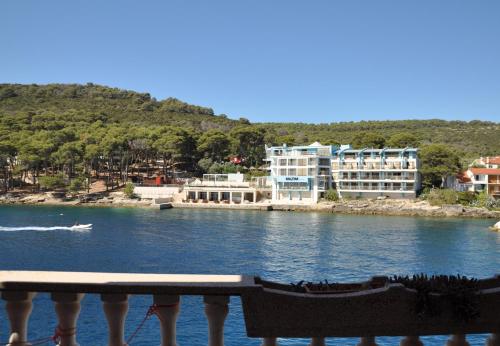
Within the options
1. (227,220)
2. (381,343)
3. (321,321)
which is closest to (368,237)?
(227,220)

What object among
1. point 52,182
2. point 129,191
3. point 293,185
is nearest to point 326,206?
point 293,185

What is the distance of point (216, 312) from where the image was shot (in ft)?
12.9

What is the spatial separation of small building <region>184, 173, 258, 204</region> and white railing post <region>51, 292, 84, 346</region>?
78.6 m

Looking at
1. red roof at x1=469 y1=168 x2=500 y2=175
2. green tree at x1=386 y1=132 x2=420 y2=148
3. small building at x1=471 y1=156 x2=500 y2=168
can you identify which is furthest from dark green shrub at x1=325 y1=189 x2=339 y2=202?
small building at x1=471 y1=156 x2=500 y2=168

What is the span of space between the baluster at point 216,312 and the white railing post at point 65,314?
1.19 m

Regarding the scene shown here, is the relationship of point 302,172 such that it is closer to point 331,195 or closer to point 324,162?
point 324,162

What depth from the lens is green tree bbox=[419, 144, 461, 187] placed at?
75250 mm

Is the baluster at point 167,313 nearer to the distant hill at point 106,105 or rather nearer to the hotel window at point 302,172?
the hotel window at point 302,172

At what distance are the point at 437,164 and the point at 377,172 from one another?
10123 millimetres

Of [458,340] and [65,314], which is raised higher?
[65,314]

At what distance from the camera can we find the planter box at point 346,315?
3.97m

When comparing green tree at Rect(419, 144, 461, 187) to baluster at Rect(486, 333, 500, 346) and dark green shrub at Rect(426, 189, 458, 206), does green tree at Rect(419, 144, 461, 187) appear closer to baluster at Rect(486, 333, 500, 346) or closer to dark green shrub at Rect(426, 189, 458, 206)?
dark green shrub at Rect(426, 189, 458, 206)

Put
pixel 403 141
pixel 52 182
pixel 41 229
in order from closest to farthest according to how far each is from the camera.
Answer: pixel 41 229
pixel 52 182
pixel 403 141

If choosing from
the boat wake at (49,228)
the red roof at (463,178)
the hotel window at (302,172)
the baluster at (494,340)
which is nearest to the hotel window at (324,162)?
the hotel window at (302,172)
